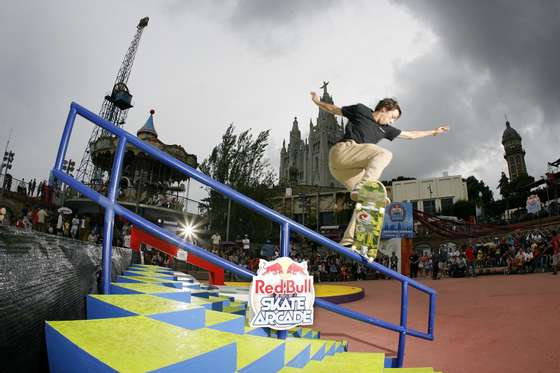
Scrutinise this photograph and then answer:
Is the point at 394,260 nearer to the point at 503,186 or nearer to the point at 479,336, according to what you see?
the point at 479,336

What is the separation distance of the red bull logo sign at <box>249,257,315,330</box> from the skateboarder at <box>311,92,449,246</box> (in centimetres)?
92

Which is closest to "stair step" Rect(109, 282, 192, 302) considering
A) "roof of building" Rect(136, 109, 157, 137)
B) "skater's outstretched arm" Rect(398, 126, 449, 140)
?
"skater's outstretched arm" Rect(398, 126, 449, 140)

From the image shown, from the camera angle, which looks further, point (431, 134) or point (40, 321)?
point (431, 134)

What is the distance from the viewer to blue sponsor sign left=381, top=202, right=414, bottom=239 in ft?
75.7

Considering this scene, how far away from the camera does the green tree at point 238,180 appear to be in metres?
23.8

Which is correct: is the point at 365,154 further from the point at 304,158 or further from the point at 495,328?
the point at 304,158

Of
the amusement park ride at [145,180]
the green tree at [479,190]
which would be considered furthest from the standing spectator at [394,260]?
the green tree at [479,190]

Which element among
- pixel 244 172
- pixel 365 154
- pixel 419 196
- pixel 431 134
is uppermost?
pixel 419 196

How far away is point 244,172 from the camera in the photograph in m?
25.3

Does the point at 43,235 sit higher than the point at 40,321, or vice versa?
the point at 43,235

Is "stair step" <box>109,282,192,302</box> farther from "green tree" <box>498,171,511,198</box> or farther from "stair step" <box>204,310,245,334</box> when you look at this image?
"green tree" <box>498,171,511,198</box>

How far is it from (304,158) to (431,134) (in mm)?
92621

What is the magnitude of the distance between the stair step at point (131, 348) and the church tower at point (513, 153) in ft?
377

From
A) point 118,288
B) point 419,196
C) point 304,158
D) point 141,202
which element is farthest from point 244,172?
point 304,158
